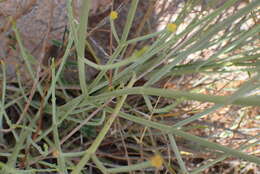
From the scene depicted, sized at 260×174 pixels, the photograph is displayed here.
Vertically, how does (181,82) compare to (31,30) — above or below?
below

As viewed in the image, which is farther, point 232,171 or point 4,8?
point 232,171

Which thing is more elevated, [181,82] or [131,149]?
[181,82]

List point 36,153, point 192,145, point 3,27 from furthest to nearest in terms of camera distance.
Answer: point 192,145 → point 36,153 → point 3,27

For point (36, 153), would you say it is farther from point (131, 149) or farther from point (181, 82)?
point (181, 82)

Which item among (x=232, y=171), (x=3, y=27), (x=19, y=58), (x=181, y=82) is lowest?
(x=232, y=171)

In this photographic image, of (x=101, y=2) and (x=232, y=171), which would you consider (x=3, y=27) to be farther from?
(x=232, y=171)

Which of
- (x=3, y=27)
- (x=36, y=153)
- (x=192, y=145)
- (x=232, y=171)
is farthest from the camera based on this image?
(x=232, y=171)

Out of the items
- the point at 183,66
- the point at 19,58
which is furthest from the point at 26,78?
the point at 183,66

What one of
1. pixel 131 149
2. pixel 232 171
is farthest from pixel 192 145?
pixel 232 171

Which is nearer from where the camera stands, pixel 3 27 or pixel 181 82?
pixel 3 27

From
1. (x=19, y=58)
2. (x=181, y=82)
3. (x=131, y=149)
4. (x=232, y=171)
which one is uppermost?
(x=19, y=58)
